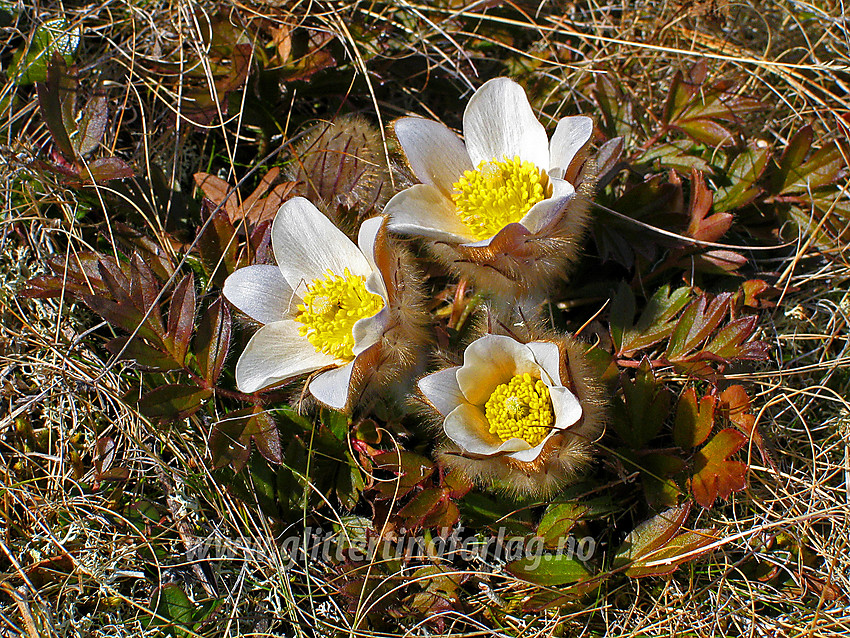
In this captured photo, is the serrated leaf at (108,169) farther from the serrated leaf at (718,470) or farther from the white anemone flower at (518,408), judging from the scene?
the serrated leaf at (718,470)

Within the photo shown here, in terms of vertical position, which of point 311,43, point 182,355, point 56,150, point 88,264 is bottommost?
point 182,355

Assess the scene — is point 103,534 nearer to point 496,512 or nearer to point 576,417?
point 496,512

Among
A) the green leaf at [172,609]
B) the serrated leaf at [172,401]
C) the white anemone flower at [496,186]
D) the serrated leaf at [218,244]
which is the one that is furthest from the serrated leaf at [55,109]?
the green leaf at [172,609]

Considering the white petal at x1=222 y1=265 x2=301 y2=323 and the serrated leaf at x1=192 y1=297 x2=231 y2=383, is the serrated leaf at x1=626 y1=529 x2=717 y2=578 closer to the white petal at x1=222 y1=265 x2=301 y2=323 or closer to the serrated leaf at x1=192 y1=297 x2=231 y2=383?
the white petal at x1=222 y1=265 x2=301 y2=323

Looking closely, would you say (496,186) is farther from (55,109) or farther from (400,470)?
(55,109)

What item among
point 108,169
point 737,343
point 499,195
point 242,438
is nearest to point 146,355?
point 242,438

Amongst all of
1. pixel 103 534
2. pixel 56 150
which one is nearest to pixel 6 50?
pixel 56 150

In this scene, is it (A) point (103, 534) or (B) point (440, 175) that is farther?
(A) point (103, 534)
